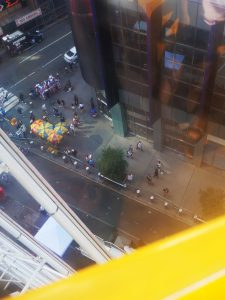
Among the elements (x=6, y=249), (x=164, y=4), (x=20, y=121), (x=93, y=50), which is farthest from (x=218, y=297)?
(x=20, y=121)

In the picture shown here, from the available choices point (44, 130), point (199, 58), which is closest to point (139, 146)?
point (44, 130)

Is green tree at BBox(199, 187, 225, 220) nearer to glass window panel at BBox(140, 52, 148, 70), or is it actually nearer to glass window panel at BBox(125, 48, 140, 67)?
glass window panel at BBox(140, 52, 148, 70)

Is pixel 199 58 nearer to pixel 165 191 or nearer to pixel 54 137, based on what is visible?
pixel 165 191

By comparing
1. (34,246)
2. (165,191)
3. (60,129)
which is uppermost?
(34,246)

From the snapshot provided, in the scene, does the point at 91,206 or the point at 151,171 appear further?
the point at 151,171

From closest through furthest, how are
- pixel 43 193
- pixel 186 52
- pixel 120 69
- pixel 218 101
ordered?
pixel 43 193 < pixel 186 52 < pixel 218 101 < pixel 120 69

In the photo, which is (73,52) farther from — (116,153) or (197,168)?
(197,168)

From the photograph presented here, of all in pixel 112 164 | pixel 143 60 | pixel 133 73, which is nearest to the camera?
pixel 143 60
